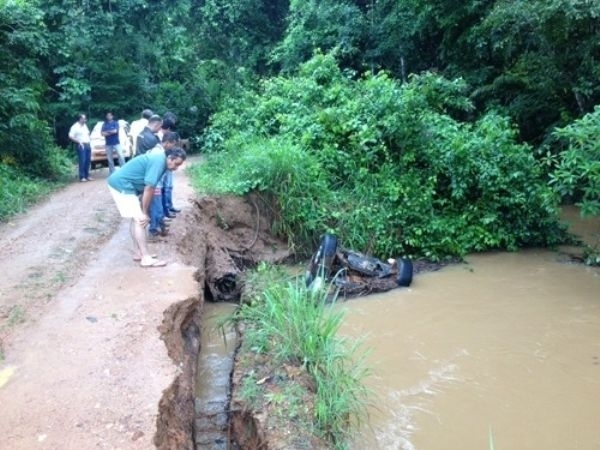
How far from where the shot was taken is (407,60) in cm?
1852

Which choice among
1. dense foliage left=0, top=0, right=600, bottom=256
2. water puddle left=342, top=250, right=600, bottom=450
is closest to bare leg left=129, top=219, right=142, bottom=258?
water puddle left=342, top=250, right=600, bottom=450

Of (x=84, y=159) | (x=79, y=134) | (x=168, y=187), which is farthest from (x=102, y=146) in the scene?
(x=168, y=187)

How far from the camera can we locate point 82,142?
42.8ft

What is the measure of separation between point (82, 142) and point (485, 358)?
10007mm

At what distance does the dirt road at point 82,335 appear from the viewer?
3846 mm

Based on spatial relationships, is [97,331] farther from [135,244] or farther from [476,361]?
[476,361]

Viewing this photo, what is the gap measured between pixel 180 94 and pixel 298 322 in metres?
16.1

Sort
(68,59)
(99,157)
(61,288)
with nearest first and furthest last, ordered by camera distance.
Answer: (61,288) → (99,157) → (68,59)

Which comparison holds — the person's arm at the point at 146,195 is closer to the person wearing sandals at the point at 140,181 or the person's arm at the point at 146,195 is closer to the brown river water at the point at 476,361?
the person wearing sandals at the point at 140,181

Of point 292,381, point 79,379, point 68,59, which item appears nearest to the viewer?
point 79,379

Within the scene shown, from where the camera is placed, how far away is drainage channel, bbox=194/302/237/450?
4977mm

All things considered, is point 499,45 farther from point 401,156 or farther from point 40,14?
point 40,14

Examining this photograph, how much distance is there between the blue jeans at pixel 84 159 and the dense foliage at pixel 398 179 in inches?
124

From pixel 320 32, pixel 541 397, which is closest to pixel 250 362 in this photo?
pixel 541 397
